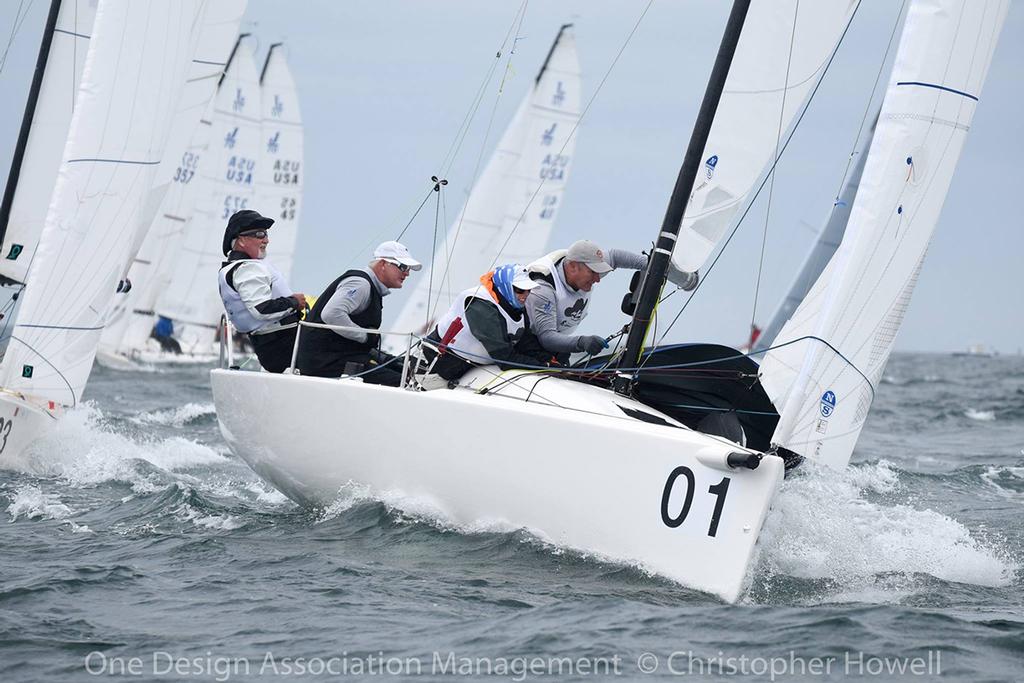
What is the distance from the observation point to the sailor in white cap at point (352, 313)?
686 centimetres

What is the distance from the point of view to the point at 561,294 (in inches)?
265

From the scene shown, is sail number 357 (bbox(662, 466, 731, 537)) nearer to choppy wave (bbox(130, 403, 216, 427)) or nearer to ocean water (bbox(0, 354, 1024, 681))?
ocean water (bbox(0, 354, 1024, 681))

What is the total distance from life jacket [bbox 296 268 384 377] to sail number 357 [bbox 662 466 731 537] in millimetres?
2191

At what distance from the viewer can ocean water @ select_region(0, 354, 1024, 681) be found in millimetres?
4332

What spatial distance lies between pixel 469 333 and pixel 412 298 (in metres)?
19.9

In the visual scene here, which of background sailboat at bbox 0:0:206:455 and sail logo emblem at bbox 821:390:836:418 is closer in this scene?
sail logo emblem at bbox 821:390:836:418

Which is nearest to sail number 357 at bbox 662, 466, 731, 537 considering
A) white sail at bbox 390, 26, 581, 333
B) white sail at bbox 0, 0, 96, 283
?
white sail at bbox 0, 0, 96, 283

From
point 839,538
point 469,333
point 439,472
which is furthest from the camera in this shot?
point 469,333

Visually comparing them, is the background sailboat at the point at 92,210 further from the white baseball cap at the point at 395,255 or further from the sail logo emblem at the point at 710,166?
the sail logo emblem at the point at 710,166

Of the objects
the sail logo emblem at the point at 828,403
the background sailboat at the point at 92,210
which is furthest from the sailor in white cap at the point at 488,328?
the background sailboat at the point at 92,210

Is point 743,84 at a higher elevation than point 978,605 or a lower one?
higher

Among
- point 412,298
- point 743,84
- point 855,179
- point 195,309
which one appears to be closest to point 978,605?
point 743,84

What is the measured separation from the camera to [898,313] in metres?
5.88

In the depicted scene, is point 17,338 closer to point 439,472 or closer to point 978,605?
point 439,472
